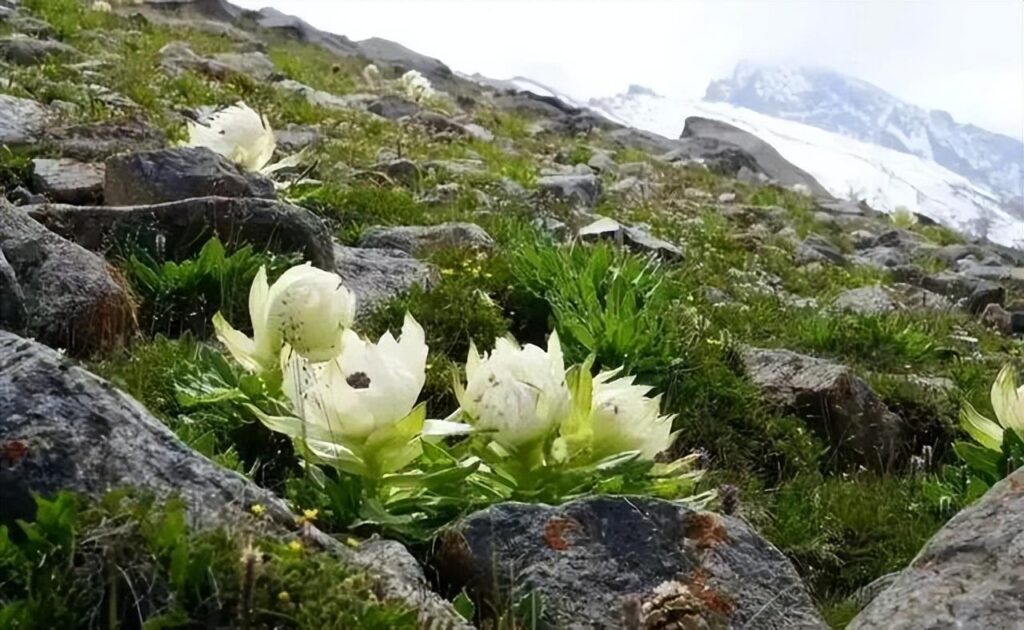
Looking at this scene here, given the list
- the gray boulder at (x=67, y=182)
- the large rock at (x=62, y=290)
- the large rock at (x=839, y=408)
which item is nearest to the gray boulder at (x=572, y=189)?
the gray boulder at (x=67, y=182)

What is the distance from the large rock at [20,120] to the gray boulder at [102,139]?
0.40 feet

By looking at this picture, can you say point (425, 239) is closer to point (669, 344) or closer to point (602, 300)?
point (602, 300)

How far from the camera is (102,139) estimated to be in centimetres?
685

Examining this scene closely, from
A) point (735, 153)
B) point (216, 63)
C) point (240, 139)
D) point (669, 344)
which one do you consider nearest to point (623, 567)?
point (669, 344)

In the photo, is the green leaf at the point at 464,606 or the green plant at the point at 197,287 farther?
the green plant at the point at 197,287

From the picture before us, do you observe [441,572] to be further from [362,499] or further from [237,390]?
[237,390]

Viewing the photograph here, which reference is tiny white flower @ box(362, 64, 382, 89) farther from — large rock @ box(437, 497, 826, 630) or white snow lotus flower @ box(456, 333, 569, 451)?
large rock @ box(437, 497, 826, 630)

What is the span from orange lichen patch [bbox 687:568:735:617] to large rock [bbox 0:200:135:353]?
2.15 meters

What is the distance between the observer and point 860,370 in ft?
19.7

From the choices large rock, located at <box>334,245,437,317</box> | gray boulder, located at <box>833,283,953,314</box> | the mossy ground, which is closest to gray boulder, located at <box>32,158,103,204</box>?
the mossy ground

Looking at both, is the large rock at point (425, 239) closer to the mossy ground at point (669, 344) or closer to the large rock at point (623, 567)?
the mossy ground at point (669, 344)

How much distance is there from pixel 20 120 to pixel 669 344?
15.2 ft

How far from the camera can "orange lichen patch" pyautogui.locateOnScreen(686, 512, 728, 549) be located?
2439mm

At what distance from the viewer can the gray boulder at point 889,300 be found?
8.24 meters
